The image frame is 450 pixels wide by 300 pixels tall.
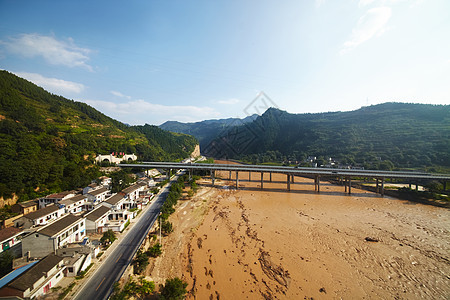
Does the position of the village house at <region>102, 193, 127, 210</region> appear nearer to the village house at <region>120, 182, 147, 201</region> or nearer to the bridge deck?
the village house at <region>120, 182, 147, 201</region>

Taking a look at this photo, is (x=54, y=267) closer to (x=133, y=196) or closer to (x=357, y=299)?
(x=133, y=196)

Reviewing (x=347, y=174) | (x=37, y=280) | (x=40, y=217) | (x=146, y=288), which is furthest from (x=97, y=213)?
(x=347, y=174)

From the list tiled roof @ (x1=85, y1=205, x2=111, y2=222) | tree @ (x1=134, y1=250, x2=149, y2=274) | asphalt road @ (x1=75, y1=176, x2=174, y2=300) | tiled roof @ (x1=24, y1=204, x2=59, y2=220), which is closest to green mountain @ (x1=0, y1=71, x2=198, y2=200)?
tiled roof @ (x1=24, y1=204, x2=59, y2=220)

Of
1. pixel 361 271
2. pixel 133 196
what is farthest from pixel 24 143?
pixel 361 271

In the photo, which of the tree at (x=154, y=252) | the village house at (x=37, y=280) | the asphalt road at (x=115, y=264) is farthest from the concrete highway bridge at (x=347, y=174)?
the village house at (x=37, y=280)

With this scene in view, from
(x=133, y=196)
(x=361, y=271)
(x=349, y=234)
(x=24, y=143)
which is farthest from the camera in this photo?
(x=24, y=143)

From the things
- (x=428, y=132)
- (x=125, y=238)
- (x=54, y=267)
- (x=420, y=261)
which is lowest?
(x=420, y=261)
